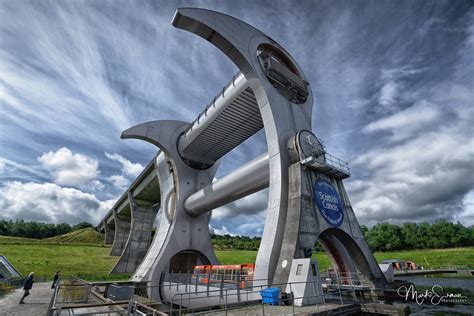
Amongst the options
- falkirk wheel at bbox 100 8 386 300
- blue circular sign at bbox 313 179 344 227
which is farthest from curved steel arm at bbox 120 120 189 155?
blue circular sign at bbox 313 179 344 227

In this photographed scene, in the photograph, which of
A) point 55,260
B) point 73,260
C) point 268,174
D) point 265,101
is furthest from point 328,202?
point 55,260

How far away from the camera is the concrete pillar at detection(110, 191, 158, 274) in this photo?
1510 inches

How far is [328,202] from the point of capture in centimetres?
1436

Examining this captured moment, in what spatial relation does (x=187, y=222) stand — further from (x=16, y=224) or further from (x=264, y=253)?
(x=16, y=224)

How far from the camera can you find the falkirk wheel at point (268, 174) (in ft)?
42.6

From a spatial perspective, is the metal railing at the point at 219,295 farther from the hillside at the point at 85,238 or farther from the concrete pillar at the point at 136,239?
the hillside at the point at 85,238

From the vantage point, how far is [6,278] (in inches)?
837

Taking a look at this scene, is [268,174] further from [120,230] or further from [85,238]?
[85,238]

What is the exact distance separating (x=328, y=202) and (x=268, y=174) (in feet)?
13.6

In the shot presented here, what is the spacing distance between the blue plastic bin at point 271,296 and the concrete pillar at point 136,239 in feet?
112

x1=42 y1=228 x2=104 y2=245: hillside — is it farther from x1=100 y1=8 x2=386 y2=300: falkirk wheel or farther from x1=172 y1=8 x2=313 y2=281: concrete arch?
x1=172 y1=8 x2=313 y2=281: concrete arch

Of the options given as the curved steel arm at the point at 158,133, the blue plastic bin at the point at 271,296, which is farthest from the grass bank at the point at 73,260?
the blue plastic bin at the point at 271,296
